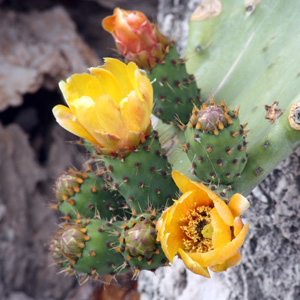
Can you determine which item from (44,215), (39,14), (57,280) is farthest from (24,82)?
(57,280)

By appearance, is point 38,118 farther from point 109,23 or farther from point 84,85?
point 84,85

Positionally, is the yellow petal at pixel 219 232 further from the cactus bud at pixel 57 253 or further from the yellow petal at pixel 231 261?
the cactus bud at pixel 57 253

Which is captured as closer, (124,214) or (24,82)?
(124,214)

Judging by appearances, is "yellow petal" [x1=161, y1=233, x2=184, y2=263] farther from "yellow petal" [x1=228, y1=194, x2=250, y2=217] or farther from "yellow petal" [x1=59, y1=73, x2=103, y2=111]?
"yellow petal" [x1=59, y1=73, x2=103, y2=111]

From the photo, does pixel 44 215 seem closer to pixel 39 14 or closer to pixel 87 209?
pixel 39 14

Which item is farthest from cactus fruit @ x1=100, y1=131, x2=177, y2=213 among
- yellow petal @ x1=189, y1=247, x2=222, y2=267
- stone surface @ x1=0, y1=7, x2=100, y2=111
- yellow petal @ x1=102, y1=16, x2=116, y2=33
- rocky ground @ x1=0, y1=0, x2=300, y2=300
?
stone surface @ x1=0, y1=7, x2=100, y2=111

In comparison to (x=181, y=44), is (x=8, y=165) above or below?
below

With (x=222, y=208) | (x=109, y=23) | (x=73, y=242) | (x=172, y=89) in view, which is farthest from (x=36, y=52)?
(x=222, y=208)

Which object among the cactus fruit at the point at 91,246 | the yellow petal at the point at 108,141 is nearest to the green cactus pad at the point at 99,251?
the cactus fruit at the point at 91,246
